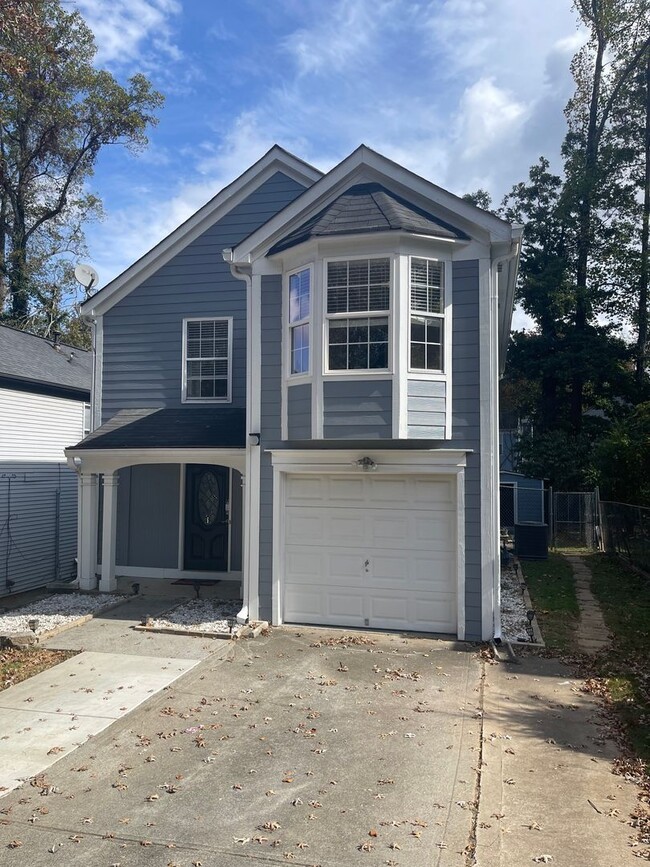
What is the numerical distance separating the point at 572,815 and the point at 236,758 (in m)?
2.73

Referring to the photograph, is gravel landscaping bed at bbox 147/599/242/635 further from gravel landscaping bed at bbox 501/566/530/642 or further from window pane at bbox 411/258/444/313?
window pane at bbox 411/258/444/313

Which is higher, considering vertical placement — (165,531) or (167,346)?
(167,346)

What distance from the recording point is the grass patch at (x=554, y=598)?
9320 millimetres

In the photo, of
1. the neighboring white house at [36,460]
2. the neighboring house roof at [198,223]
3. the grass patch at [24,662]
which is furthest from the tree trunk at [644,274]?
the grass patch at [24,662]

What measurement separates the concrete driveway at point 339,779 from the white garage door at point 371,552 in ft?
5.15

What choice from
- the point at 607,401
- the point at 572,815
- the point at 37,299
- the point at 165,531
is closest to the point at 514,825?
the point at 572,815

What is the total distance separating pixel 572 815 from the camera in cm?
454

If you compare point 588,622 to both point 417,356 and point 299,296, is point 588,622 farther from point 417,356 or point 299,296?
point 299,296

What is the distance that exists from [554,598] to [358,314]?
22.7 feet

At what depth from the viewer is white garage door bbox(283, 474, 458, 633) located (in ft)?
29.9

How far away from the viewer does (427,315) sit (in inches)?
356

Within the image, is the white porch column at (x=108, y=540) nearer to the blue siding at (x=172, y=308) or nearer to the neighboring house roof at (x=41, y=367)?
the blue siding at (x=172, y=308)

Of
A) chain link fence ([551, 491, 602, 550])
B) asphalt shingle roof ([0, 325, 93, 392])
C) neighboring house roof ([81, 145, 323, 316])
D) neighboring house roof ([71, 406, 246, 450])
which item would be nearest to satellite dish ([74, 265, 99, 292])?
neighboring house roof ([81, 145, 323, 316])

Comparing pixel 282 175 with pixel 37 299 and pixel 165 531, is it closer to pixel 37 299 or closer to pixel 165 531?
pixel 165 531
